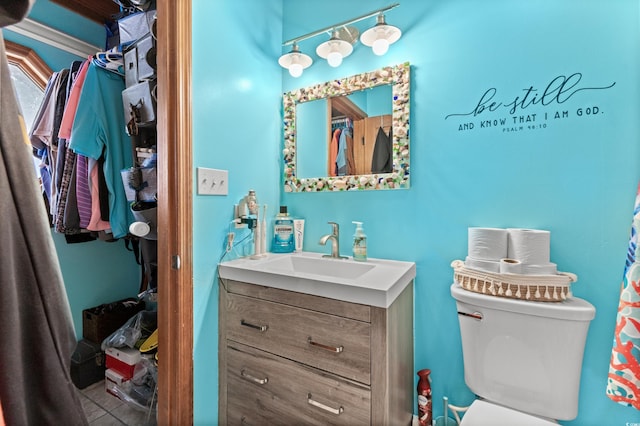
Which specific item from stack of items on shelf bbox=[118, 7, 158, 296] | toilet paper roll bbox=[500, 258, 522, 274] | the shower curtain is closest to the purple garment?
stack of items on shelf bbox=[118, 7, 158, 296]

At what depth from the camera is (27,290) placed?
1.58ft

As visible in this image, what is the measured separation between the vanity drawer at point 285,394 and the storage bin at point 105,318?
4.33ft

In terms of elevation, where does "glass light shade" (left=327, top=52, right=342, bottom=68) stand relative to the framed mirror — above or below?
above

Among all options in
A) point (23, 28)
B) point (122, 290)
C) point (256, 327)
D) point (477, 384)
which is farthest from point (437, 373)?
point (23, 28)

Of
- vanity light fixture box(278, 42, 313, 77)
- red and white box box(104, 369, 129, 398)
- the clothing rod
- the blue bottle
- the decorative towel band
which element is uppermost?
the clothing rod

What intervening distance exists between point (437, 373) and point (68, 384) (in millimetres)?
1292

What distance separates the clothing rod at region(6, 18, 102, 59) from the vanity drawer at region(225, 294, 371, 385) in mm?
2198

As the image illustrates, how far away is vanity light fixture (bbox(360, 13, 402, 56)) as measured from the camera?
1236mm

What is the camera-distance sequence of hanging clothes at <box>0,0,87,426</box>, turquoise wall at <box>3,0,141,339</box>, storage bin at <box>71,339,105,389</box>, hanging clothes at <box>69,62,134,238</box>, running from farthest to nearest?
1. turquoise wall at <box>3,0,141,339</box>
2. storage bin at <box>71,339,105,389</box>
3. hanging clothes at <box>69,62,134,238</box>
4. hanging clothes at <box>0,0,87,426</box>

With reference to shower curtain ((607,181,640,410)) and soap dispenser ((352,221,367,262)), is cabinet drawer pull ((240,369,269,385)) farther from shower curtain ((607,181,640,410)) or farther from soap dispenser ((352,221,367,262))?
shower curtain ((607,181,640,410))

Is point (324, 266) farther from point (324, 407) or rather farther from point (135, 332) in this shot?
point (135, 332)

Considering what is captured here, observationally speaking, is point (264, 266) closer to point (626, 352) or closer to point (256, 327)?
point (256, 327)

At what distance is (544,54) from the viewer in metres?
1.07

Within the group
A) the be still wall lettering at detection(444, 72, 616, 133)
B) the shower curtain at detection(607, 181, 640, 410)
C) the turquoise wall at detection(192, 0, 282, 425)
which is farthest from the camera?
the turquoise wall at detection(192, 0, 282, 425)
